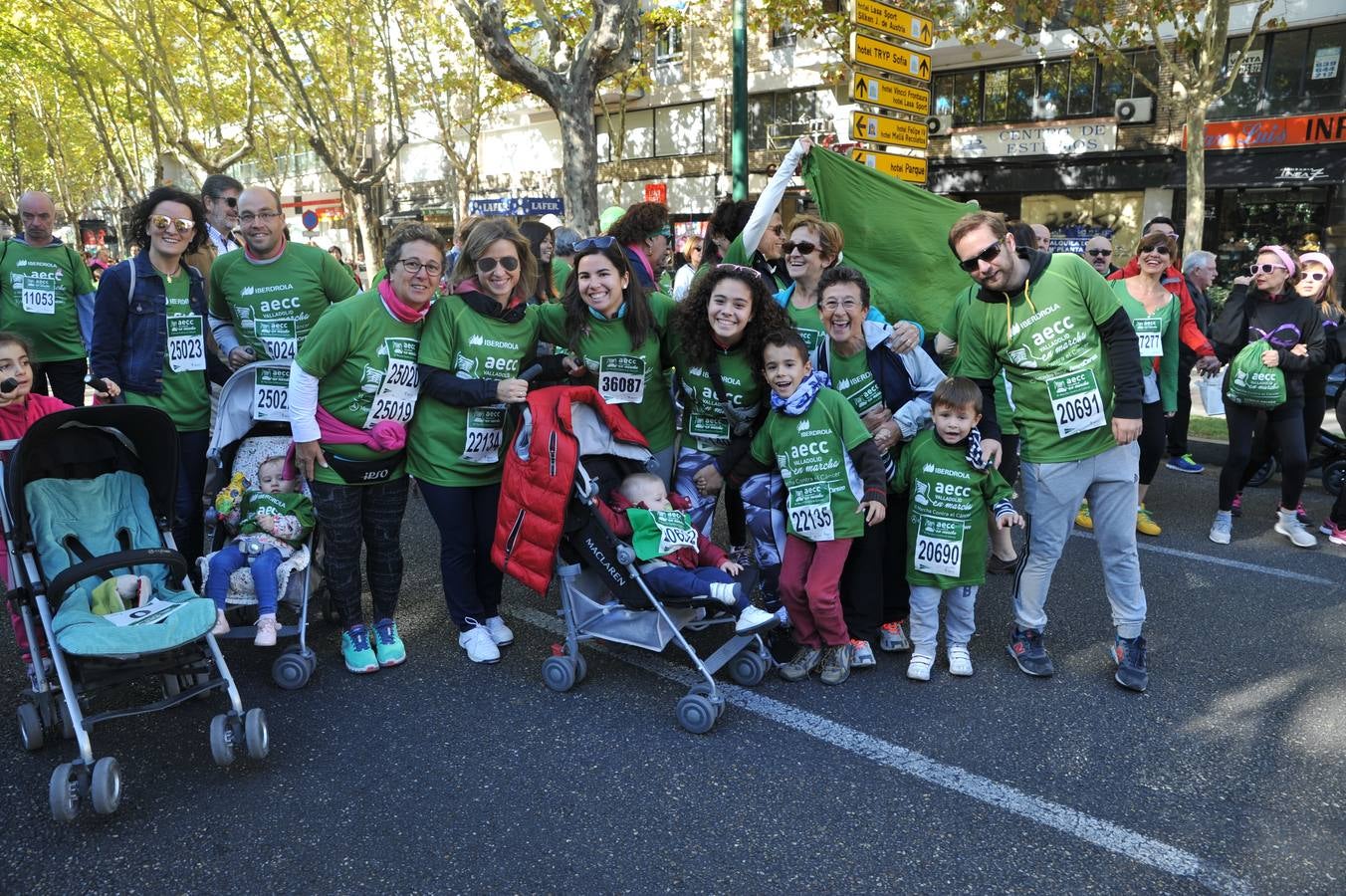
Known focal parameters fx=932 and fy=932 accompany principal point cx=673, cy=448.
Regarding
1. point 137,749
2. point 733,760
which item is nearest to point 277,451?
point 137,749

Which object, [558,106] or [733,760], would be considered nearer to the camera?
[733,760]

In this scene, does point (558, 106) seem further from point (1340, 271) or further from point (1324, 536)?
point (1340, 271)

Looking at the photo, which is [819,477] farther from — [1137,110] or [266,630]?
[1137,110]

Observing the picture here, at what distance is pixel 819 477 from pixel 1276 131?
18953 millimetres

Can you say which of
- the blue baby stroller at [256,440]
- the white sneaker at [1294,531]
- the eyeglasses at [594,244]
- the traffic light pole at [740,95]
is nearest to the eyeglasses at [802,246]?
the eyeglasses at [594,244]

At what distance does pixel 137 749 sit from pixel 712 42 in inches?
1072

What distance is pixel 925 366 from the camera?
14.3 ft

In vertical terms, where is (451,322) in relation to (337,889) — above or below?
above

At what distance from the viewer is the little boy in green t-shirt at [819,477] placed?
393 cm

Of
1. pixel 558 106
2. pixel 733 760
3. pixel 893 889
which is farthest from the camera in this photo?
pixel 558 106

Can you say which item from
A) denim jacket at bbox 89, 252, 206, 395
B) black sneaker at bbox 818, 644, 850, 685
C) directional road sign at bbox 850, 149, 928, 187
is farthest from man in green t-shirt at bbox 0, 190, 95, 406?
Answer: directional road sign at bbox 850, 149, 928, 187

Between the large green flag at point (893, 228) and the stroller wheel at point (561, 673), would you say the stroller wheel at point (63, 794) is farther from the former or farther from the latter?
the large green flag at point (893, 228)

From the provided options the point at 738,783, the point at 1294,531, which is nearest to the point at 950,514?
the point at 738,783

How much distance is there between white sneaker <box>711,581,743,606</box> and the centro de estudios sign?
20395 mm
